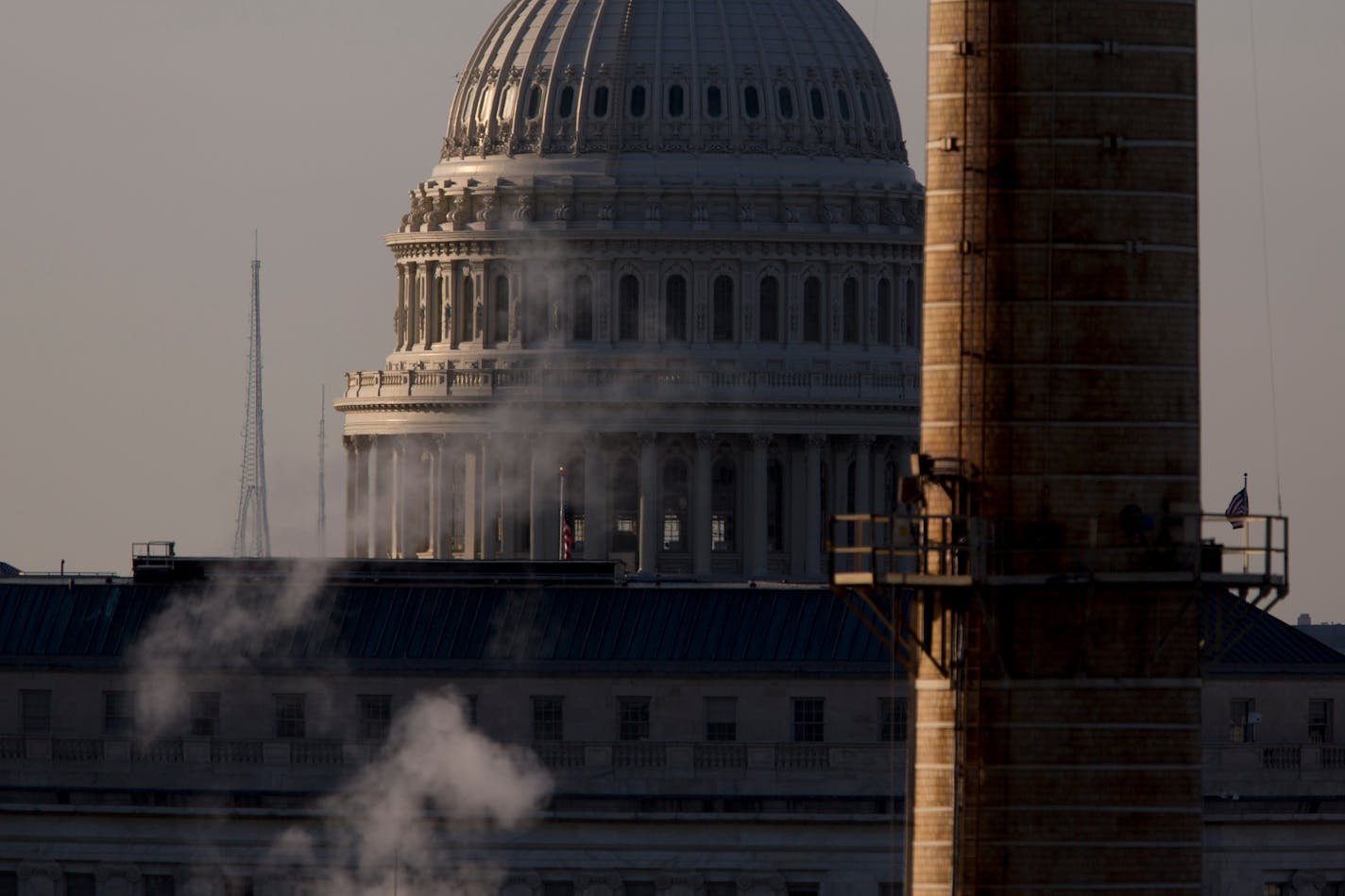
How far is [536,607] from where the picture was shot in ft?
609

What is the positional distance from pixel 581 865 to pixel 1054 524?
92.5 meters

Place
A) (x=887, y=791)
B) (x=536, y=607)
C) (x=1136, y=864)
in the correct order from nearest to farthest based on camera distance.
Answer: (x=1136, y=864) < (x=887, y=791) < (x=536, y=607)

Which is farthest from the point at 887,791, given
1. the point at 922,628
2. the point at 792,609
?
the point at 922,628

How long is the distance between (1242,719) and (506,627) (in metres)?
25.8

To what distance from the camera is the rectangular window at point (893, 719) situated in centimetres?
17512

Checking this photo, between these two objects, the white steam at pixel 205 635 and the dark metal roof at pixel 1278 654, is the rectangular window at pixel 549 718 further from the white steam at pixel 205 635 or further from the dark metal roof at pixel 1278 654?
the dark metal roof at pixel 1278 654

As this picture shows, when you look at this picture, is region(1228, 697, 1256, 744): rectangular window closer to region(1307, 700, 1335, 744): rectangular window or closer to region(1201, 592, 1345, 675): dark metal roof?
region(1201, 592, 1345, 675): dark metal roof

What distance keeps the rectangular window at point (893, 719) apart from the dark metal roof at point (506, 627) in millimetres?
1535

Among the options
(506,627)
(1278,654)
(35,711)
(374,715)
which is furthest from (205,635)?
(1278,654)

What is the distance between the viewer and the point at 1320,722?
182 m

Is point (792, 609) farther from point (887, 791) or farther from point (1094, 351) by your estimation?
point (1094, 351)

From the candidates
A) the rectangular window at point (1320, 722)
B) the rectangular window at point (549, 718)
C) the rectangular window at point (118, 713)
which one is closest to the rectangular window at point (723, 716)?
the rectangular window at point (549, 718)

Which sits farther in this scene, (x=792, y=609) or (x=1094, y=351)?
(x=792, y=609)

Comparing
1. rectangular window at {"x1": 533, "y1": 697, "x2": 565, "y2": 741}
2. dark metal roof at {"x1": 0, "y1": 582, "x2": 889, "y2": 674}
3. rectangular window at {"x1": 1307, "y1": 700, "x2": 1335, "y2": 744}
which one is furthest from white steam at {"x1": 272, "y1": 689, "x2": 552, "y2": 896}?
rectangular window at {"x1": 1307, "y1": 700, "x2": 1335, "y2": 744}
